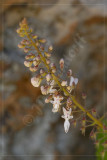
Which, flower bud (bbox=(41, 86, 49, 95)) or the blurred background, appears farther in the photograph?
the blurred background

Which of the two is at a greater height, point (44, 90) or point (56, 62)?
point (56, 62)

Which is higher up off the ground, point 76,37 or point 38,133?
point 76,37

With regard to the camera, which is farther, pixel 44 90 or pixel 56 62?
pixel 56 62

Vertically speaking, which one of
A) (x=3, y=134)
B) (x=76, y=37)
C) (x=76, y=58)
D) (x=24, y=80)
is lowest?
(x=3, y=134)

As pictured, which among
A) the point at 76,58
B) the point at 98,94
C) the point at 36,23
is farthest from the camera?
the point at 98,94

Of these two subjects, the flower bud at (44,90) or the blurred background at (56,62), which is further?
the blurred background at (56,62)

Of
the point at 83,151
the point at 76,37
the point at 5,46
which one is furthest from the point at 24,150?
the point at 76,37

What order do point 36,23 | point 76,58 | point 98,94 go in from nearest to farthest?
point 36,23, point 76,58, point 98,94

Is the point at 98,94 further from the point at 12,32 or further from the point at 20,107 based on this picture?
the point at 12,32
